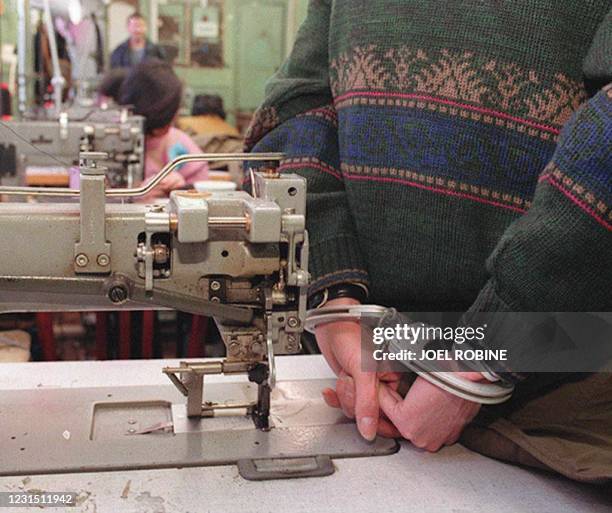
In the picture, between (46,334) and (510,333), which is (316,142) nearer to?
(510,333)

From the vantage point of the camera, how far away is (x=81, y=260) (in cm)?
98

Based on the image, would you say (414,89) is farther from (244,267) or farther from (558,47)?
(244,267)

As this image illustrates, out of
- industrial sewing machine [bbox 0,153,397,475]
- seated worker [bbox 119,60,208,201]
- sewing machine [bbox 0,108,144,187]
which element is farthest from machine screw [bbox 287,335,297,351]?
seated worker [bbox 119,60,208,201]

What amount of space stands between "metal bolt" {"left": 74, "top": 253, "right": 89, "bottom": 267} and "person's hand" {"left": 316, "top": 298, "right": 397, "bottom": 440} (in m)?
0.44

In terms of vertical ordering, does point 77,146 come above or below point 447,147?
below

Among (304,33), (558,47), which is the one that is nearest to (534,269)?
(558,47)

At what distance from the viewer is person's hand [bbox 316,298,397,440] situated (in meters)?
1.16

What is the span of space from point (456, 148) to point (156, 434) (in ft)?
1.95

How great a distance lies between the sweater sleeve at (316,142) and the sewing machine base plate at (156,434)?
215 millimetres

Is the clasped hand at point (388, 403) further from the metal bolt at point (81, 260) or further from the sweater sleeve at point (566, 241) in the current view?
the metal bolt at point (81, 260)

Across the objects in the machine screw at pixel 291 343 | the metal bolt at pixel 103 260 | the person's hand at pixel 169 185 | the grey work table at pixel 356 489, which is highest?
the metal bolt at pixel 103 260

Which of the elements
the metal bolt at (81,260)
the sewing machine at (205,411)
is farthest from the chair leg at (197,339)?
the metal bolt at (81,260)

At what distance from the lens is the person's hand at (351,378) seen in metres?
1.16

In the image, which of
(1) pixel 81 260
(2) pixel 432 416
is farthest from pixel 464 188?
(1) pixel 81 260
